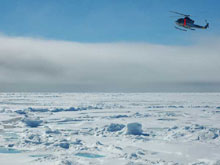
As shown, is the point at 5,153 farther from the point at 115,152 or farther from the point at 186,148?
the point at 186,148

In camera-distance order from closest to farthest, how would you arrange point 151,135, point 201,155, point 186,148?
1. point 201,155
2. point 186,148
3. point 151,135

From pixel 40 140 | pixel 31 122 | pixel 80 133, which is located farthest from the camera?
pixel 31 122

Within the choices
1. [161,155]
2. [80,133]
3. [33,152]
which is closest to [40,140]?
[33,152]

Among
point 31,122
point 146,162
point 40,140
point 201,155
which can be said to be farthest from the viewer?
point 31,122

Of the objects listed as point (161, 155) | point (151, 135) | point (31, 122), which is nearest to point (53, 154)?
point (161, 155)

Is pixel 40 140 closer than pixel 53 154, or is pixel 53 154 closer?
pixel 53 154

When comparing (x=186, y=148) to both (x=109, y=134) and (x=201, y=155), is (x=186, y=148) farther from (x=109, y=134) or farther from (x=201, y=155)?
(x=109, y=134)

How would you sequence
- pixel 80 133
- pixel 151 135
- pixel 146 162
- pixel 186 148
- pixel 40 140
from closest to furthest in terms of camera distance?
pixel 146 162 → pixel 186 148 → pixel 40 140 → pixel 151 135 → pixel 80 133

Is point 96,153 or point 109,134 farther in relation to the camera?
point 109,134
